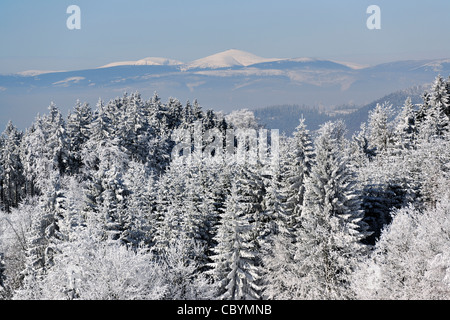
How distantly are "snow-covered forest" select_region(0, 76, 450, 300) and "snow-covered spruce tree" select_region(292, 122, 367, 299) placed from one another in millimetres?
133

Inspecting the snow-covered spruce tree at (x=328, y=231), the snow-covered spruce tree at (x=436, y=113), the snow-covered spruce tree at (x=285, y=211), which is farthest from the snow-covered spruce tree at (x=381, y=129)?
the snow-covered spruce tree at (x=328, y=231)

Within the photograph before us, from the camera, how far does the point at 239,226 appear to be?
30266 millimetres

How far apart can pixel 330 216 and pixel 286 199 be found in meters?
5.83

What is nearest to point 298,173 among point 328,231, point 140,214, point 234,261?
point 328,231

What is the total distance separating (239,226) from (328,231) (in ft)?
28.0

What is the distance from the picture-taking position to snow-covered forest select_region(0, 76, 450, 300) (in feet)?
72.1

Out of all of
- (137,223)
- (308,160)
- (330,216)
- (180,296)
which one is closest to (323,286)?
(330,216)

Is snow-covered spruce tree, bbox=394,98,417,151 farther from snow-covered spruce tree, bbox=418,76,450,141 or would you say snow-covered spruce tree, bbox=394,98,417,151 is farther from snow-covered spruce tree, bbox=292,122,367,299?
snow-covered spruce tree, bbox=292,122,367,299

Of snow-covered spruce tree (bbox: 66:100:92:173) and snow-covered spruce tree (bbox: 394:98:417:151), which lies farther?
snow-covered spruce tree (bbox: 66:100:92:173)

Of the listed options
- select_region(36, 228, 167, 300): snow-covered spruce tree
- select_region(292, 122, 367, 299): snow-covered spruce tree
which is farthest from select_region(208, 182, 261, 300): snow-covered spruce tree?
select_region(36, 228, 167, 300): snow-covered spruce tree

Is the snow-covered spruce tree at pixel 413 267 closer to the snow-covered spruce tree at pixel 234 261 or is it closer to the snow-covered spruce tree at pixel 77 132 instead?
the snow-covered spruce tree at pixel 234 261

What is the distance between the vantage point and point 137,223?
3472 cm

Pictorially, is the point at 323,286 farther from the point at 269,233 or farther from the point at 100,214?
the point at 100,214

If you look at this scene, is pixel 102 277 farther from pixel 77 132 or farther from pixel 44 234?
pixel 77 132
